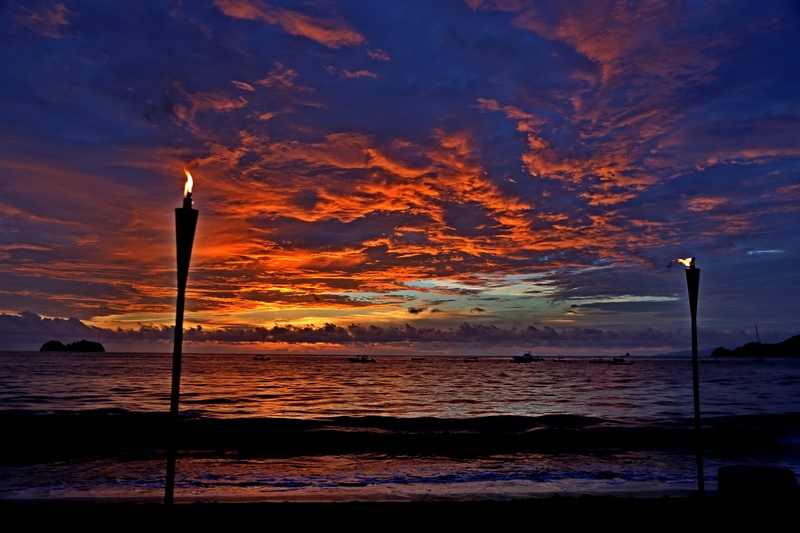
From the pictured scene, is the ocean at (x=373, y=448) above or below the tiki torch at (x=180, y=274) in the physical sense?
below

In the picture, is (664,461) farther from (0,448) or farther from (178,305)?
(0,448)

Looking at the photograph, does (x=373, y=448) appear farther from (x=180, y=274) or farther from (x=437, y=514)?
(x=180, y=274)

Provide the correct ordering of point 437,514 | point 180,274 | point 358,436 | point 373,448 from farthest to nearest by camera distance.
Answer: point 358,436 < point 373,448 < point 437,514 < point 180,274

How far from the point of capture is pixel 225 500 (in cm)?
1068

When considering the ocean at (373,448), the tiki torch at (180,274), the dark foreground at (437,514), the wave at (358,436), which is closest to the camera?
the tiki torch at (180,274)

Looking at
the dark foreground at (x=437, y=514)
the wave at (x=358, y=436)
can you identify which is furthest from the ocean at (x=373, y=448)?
the dark foreground at (x=437, y=514)

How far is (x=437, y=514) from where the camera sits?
28.5 feet

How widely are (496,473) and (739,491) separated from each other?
7687 mm

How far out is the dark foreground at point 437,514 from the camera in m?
7.86

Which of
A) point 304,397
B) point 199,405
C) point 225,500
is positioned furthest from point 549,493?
point 304,397

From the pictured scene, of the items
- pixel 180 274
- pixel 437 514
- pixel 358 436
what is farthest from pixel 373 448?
pixel 180 274

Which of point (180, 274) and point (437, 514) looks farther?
point (437, 514)

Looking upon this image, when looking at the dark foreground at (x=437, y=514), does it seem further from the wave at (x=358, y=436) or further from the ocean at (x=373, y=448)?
the wave at (x=358, y=436)

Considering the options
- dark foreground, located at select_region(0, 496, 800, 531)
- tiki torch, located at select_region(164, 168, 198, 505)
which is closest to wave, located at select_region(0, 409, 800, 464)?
dark foreground, located at select_region(0, 496, 800, 531)
